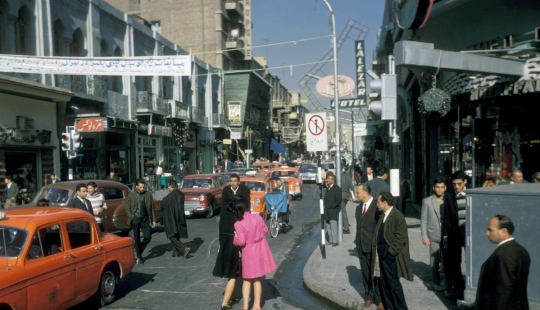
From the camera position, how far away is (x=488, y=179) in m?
12.2

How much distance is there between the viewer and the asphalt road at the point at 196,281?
777cm

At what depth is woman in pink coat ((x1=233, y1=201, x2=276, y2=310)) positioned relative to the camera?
6801 mm

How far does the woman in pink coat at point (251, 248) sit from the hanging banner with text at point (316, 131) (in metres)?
5.43

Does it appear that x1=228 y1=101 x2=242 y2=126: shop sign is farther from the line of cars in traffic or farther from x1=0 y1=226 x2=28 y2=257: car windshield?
x1=0 y1=226 x2=28 y2=257: car windshield

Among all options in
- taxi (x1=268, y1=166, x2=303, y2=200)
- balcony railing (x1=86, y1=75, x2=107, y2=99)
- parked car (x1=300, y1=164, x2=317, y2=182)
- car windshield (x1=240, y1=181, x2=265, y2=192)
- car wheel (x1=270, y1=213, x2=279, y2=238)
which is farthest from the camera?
parked car (x1=300, y1=164, x2=317, y2=182)

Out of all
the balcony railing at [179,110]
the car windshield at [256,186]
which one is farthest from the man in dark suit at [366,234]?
the balcony railing at [179,110]

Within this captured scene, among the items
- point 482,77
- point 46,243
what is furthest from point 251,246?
point 482,77

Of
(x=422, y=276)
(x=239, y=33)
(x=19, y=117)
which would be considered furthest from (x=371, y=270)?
(x=239, y=33)

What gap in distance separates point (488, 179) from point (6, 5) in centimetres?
1768

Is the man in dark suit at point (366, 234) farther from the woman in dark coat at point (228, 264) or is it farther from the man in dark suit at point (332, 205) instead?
the man in dark suit at point (332, 205)

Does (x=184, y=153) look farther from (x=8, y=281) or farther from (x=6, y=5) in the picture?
(x=8, y=281)

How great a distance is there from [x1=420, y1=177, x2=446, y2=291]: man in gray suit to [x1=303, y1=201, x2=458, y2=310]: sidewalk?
1.29 feet

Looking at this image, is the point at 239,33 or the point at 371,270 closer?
the point at 371,270

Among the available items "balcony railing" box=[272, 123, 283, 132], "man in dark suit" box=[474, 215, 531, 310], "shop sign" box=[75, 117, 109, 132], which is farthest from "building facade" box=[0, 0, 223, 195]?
"balcony railing" box=[272, 123, 283, 132]
